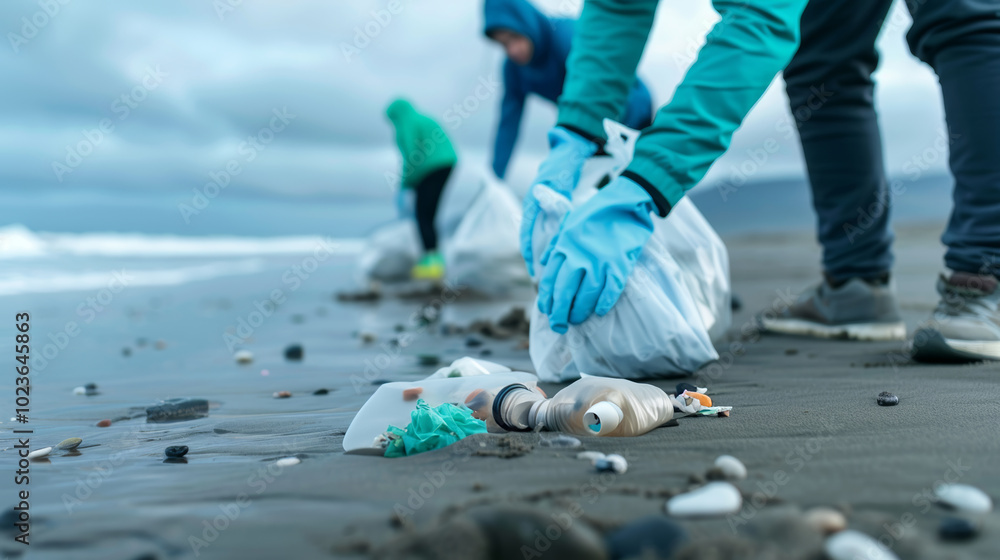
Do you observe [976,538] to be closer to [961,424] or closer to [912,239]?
[961,424]

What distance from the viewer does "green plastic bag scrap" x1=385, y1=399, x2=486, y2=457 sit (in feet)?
4.08

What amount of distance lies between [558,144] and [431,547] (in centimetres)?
185

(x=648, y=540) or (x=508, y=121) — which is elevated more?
(x=508, y=121)

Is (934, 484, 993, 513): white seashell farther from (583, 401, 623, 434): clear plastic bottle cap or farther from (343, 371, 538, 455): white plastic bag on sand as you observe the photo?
(343, 371, 538, 455): white plastic bag on sand

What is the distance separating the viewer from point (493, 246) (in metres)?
5.22

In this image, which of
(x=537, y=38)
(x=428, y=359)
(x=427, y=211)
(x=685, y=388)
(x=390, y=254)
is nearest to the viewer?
(x=685, y=388)

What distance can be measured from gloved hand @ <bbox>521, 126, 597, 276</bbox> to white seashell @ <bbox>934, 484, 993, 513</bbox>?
139 centimetres

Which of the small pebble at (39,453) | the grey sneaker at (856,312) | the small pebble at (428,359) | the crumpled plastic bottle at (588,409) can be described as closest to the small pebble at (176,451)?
the small pebble at (39,453)

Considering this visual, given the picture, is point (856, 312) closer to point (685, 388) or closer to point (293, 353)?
point (685, 388)

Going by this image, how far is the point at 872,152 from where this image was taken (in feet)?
8.46

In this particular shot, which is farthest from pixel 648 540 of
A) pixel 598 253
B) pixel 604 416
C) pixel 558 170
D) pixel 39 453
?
pixel 558 170

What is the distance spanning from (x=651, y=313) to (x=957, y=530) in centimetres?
108

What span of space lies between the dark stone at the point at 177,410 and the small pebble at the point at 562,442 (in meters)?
1.00

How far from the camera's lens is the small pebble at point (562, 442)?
119 centimetres
